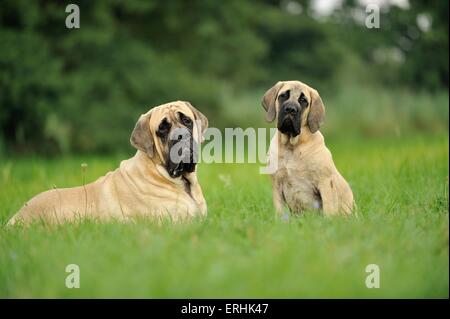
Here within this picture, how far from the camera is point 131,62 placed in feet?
54.5

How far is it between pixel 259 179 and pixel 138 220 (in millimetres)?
3367

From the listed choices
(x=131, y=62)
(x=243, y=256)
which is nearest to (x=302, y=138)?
(x=243, y=256)

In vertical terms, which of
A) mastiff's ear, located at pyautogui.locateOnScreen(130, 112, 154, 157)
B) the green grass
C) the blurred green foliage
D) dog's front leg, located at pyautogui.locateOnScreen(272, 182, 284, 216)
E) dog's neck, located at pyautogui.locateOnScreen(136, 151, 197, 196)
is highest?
the blurred green foliage

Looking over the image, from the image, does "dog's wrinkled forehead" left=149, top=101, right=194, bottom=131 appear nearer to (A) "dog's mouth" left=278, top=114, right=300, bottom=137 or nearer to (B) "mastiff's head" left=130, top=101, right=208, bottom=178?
(B) "mastiff's head" left=130, top=101, right=208, bottom=178

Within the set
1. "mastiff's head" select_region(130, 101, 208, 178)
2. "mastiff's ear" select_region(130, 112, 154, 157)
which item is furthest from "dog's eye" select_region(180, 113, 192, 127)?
"mastiff's ear" select_region(130, 112, 154, 157)

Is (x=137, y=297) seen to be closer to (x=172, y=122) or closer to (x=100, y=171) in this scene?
(x=172, y=122)

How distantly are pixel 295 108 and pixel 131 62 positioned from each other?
11.6 metres

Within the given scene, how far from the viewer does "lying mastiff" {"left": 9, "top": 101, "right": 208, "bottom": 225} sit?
535cm

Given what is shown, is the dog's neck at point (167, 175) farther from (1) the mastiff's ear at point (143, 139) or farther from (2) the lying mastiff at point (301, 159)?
(2) the lying mastiff at point (301, 159)

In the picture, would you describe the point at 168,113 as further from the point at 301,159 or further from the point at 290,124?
the point at 301,159

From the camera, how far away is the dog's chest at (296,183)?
18.5 feet

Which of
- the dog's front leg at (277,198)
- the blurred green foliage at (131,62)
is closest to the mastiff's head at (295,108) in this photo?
the dog's front leg at (277,198)

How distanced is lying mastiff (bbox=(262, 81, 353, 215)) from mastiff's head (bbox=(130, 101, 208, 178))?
0.81 metres

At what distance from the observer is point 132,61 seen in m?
16.6
